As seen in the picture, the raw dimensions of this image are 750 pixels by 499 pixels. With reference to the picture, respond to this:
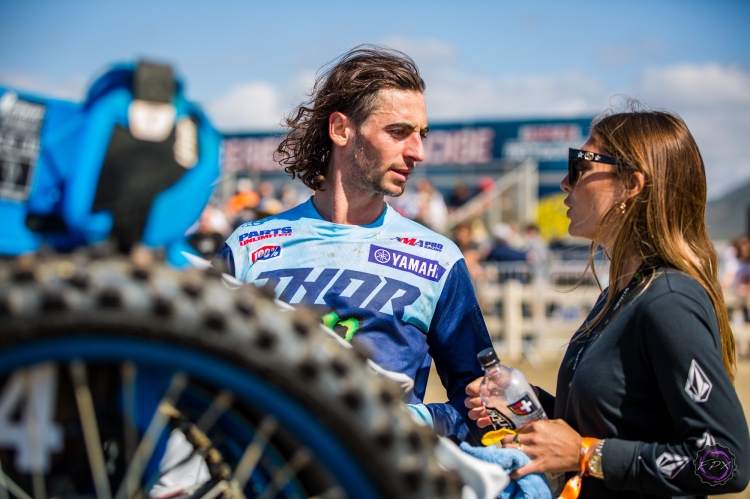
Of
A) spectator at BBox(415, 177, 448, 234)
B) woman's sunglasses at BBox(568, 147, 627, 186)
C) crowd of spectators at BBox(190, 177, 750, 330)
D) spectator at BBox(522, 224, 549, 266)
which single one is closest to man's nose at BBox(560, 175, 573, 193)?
woman's sunglasses at BBox(568, 147, 627, 186)

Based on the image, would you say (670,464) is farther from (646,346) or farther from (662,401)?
(646,346)

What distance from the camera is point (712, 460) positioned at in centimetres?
161

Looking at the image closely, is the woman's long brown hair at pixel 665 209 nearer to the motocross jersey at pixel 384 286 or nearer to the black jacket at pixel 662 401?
the black jacket at pixel 662 401

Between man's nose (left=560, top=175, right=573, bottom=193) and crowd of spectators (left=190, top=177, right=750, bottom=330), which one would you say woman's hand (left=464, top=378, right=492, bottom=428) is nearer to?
man's nose (left=560, top=175, right=573, bottom=193)

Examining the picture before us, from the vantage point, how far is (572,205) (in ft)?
7.02

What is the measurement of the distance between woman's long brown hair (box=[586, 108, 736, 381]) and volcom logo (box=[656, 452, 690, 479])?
0.41 metres

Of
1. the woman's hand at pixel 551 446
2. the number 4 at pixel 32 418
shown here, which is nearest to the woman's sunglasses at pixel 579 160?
the woman's hand at pixel 551 446

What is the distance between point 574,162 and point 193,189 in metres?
1.30

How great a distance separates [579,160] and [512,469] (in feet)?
3.14

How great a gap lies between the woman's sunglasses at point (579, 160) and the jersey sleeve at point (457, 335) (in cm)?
56

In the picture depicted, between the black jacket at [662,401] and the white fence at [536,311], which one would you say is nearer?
the black jacket at [662,401]

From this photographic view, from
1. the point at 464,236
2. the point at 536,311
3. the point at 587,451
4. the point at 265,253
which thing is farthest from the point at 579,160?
the point at 464,236

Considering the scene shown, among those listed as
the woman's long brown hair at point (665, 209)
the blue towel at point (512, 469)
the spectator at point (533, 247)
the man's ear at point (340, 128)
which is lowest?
the spectator at point (533, 247)

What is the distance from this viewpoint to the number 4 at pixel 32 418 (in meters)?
0.95
